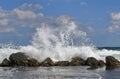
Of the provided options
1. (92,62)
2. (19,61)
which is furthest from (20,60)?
(92,62)

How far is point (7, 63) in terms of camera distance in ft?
148

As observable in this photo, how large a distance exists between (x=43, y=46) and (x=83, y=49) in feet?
17.2

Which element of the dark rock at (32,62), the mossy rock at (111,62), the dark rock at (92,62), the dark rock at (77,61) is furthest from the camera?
the dark rock at (77,61)

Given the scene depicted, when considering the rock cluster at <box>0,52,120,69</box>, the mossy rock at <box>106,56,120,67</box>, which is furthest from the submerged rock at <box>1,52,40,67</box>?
the mossy rock at <box>106,56,120,67</box>

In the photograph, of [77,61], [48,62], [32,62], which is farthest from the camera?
[77,61]

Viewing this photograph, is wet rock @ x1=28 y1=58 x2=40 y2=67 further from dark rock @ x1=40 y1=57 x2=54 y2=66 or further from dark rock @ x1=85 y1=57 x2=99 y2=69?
dark rock @ x1=85 y1=57 x2=99 y2=69

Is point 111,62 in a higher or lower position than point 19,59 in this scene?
lower

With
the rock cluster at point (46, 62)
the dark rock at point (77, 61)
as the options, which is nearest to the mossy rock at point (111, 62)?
the rock cluster at point (46, 62)

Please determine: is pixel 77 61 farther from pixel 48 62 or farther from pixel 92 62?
pixel 48 62

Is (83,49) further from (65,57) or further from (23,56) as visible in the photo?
(23,56)

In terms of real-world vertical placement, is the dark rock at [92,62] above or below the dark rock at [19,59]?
below

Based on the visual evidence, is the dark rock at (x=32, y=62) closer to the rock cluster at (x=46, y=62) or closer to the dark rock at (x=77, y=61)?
the rock cluster at (x=46, y=62)

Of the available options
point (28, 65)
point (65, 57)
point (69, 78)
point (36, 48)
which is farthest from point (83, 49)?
point (69, 78)

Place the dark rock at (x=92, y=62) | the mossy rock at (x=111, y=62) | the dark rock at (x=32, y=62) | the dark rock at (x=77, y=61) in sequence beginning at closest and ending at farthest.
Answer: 1. the dark rock at (x=92, y=62)
2. the mossy rock at (x=111, y=62)
3. the dark rock at (x=32, y=62)
4. the dark rock at (x=77, y=61)
